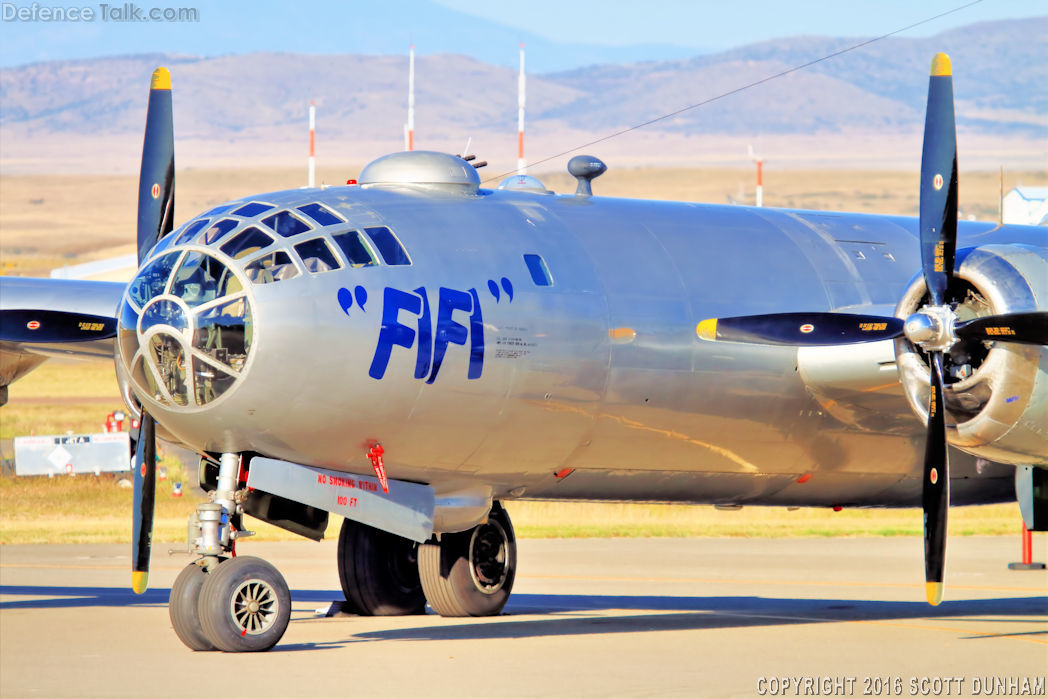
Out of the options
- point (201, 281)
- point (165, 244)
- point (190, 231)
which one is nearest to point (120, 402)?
point (165, 244)

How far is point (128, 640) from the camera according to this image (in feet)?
56.4

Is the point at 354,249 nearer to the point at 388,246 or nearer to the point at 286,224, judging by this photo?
the point at 388,246

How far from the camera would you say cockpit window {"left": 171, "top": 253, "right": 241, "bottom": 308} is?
48.6 ft

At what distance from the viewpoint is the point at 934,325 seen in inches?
628

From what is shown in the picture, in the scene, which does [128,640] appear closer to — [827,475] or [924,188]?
[827,475]

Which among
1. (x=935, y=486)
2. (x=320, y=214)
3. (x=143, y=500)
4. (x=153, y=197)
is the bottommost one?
(x=143, y=500)

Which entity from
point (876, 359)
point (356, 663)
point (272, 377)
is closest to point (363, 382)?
point (272, 377)

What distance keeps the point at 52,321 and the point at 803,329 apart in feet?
29.3

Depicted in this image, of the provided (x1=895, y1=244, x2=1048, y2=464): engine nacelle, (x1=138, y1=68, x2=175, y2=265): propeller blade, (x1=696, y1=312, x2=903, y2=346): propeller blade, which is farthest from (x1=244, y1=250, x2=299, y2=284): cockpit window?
(x1=895, y1=244, x2=1048, y2=464): engine nacelle

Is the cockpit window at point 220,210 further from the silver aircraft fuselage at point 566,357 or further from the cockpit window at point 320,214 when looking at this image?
the cockpit window at point 320,214

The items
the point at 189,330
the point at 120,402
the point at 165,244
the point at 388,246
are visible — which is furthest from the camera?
the point at 120,402

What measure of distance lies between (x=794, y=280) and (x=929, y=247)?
1777 mm

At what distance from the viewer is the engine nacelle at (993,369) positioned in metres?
16.0

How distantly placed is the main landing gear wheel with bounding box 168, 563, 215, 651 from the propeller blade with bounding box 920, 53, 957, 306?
7939 millimetres
